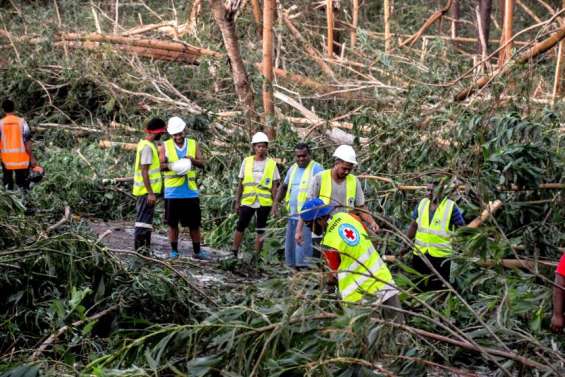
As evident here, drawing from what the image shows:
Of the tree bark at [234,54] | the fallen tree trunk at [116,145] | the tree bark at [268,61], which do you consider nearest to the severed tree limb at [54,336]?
the tree bark at [268,61]

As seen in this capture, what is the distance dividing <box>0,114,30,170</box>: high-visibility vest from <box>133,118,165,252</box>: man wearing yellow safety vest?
251 cm

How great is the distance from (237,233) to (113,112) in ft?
21.4

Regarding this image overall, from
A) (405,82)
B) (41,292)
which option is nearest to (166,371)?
(41,292)

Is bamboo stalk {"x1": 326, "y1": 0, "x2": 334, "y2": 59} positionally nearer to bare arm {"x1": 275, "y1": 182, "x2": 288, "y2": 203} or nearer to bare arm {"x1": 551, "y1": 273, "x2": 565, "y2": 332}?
bare arm {"x1": 275, "y1": 182, "x2": 288, "y2": 203}

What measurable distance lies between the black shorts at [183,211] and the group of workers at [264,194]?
1 cm

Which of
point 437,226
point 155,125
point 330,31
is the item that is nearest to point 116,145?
point 330,31

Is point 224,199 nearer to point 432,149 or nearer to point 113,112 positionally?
point 432,149

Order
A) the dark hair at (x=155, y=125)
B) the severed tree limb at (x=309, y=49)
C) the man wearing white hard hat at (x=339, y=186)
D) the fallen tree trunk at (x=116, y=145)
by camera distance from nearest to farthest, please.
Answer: the man wearing white hard hat at (x=339, y=186) → the dark hair at (x=155, y=125) → the fallen tree trunk at (x=116, y=145) → the severed tree limb at (x=309, y=49)

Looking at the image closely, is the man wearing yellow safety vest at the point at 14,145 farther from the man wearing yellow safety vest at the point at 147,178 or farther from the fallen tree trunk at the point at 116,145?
the fallen tree trunk at the point at 116,145

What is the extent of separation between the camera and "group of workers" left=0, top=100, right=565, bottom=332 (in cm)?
808

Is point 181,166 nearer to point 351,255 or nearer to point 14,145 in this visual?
point 14,145

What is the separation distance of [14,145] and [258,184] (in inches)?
133

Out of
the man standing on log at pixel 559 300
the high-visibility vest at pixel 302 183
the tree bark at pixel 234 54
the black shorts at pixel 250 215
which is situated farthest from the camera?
the tree bark at pixel 234 54

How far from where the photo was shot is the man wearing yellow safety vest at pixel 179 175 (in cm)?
969
